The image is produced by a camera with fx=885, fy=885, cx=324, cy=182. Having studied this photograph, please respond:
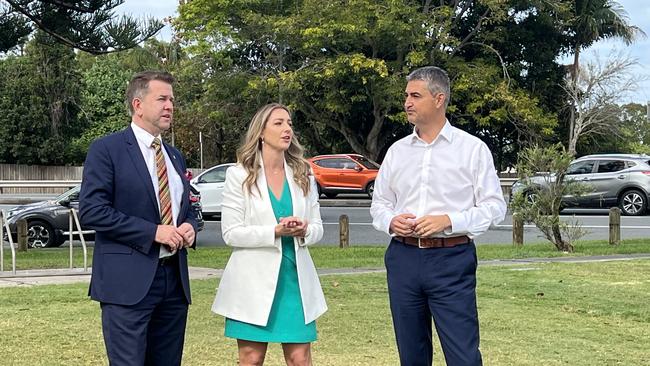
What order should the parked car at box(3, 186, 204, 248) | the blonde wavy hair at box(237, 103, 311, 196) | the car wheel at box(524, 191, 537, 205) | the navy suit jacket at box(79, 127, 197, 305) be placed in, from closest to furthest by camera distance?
1. the navy suit jacket at box(79, 127, 197, 305)
2. the blonde wavy hair at box(237, 103, 311, 196)
3. the car wheel at box(524, 191, 537, 205)
4. the parked car at box(3, 186, 204, 248)

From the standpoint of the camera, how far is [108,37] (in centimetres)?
1559

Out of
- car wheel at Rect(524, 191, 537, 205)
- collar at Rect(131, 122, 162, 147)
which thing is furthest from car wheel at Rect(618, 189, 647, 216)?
collar at Rect(131, 122, 162, 147)

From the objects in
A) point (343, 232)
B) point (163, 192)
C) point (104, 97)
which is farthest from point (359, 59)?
point (104, 97)

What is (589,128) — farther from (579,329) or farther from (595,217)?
(579,329)

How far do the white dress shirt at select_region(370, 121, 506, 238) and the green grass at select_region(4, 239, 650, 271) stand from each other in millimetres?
8293

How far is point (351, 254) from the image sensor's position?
14.8 metres

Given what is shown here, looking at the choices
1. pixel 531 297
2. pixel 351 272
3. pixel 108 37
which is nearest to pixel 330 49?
pixel 108 37

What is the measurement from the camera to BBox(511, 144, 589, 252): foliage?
14.2m

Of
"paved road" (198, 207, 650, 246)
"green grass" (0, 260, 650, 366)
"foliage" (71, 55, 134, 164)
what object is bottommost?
"green grass" (0, 260, 650, 366)

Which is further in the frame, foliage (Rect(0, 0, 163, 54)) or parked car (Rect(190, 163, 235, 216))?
parked car (Rect(190, 163, 235, 216))

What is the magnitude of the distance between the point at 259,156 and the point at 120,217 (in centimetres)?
97

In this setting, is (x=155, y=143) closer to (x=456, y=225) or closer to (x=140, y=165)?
(x=140, y=165)

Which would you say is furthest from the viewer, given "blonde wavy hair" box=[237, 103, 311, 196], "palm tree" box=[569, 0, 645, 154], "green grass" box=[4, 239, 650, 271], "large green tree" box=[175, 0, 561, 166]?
"palm tree" box=[569, 0, 645, 154]

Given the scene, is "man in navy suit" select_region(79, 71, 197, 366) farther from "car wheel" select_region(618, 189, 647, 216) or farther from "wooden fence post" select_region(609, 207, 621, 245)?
"car wheel" select_region(618, 189, 647, 216)
